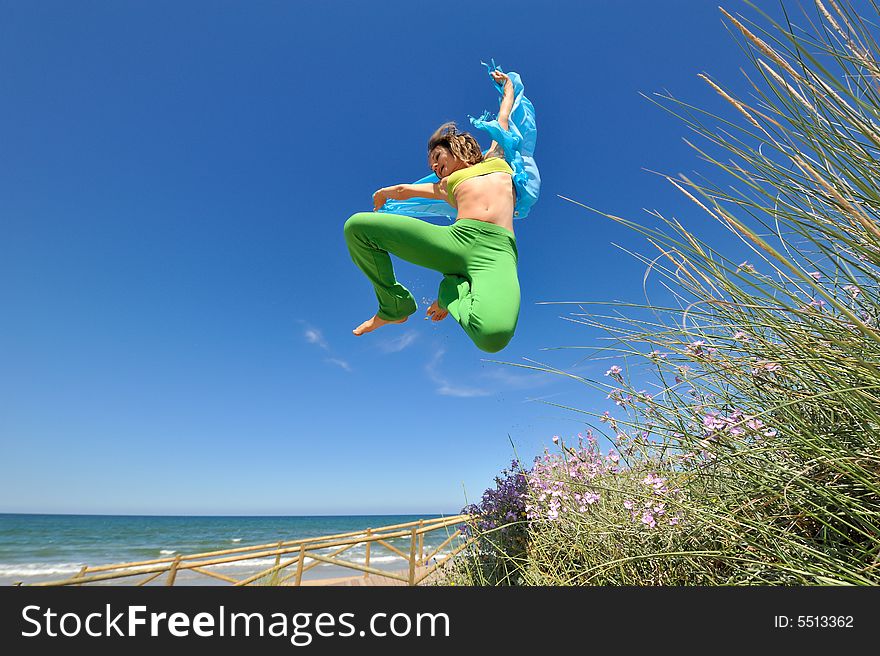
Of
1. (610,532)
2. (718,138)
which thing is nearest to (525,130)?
(718,138)

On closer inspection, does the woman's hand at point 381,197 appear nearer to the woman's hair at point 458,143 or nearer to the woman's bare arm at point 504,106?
the woman's hair at point 458,143

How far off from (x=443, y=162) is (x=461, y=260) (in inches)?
27.4

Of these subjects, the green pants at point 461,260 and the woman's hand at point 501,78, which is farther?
Result: the woman's hand at point 501,78

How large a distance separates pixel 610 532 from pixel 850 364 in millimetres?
1209

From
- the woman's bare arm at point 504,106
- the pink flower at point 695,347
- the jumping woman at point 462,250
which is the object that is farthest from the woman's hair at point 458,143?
the pink flower at point 695,347

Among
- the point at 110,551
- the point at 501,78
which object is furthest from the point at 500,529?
the point at 110,551

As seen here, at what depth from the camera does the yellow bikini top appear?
7.29ft

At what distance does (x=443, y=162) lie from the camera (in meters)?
2.38

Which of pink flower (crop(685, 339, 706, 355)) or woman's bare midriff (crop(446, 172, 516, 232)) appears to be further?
woman's bare midriff (crop(446, 172, 516, 232))

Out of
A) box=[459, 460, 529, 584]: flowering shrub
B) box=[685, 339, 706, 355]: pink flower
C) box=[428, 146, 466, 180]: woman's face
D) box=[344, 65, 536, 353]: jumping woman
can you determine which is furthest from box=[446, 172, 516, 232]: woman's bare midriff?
box=[459, 460, 529, 584]: flowering shrub

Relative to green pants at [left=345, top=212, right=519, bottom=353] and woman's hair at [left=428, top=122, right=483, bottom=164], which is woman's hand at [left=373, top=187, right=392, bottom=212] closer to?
woman's hair at [left=428, top=122, right=483, bottom=164]

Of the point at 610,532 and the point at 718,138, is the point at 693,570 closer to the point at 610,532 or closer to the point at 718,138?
the point at 610,532

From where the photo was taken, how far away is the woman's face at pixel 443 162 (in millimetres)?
2363

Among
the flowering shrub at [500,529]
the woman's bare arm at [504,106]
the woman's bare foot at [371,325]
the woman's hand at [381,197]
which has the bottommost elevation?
the flowering shrub at [500,529]
